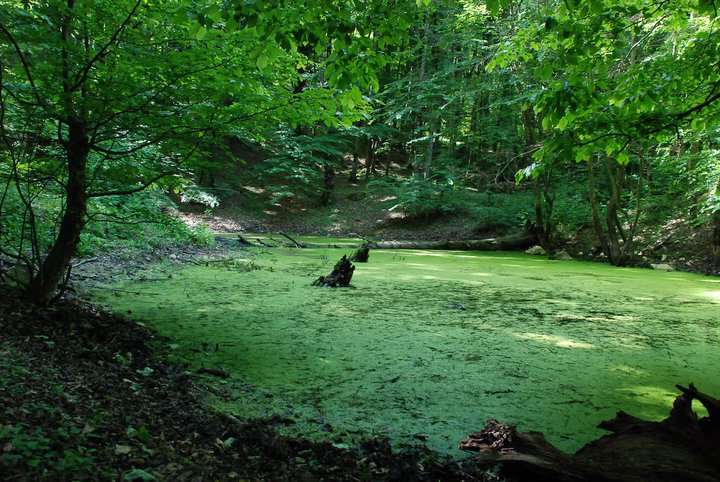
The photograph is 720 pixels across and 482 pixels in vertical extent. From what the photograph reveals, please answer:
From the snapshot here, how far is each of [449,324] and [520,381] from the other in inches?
53.0

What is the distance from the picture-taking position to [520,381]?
2.90m

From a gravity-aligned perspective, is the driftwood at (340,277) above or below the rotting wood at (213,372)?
above

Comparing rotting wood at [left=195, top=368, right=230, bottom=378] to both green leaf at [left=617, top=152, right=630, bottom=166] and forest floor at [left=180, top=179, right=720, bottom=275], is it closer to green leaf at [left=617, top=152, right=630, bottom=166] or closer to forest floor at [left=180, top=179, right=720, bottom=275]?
green leaf at [left=617, top=152, right=630, bottom=166]

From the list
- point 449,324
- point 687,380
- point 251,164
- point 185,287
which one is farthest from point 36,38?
point 251,164

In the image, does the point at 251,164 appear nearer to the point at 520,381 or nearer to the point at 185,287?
the point at 185,287

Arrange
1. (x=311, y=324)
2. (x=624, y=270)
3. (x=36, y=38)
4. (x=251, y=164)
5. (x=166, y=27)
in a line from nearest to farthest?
(x=36, y=38) < (x=166, y=27) < (x=311, y=324) < (x=624, y=270) < (x=251, y=164)

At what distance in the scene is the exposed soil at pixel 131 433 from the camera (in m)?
1.47

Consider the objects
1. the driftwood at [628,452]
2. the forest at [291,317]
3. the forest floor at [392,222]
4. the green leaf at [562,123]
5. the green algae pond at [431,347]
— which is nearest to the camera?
the driftwood at [628,452]

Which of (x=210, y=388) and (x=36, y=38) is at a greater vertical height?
(x=36, y=38)

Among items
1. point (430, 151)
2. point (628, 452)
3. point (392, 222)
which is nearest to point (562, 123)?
point (628, 452)

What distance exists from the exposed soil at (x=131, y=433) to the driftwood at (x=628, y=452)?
186 mm

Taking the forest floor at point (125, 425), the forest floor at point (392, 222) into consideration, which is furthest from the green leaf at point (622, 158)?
the forest floor at point (392, 222)

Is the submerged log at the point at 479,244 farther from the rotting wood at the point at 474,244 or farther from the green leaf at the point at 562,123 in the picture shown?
the green leaf at the point at 562,123

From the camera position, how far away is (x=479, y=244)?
497 inches
